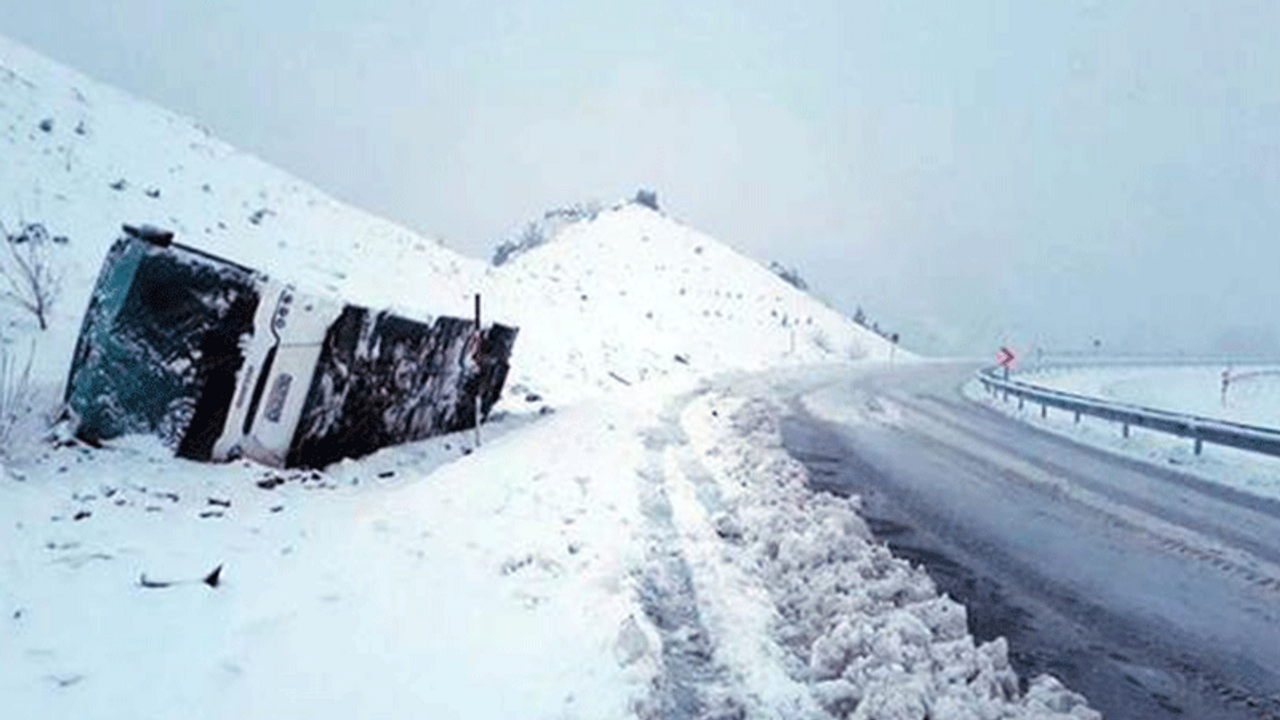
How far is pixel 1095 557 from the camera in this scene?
9.01m

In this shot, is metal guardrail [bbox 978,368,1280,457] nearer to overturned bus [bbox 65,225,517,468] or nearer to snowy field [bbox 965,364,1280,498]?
snowy field [bbox 965,364,1280,498]

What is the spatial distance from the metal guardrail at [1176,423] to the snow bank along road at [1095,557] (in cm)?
218

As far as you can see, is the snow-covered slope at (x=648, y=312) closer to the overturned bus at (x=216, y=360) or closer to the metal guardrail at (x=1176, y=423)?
the metal guardrail at (x=1176, y=423)

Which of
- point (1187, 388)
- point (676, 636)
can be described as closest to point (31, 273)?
point (676, 636)

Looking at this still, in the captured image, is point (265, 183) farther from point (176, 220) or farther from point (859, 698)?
point (859, 698)

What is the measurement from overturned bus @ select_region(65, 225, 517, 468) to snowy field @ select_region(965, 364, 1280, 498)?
12.9 meters

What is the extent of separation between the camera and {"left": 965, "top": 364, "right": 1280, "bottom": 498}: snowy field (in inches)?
741

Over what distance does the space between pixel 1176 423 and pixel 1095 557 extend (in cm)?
1394

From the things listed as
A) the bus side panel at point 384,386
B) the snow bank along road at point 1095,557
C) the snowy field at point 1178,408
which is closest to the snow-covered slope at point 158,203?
the bus side panel at point 384,386

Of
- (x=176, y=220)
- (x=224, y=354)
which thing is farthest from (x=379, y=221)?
(x=224, y=354)

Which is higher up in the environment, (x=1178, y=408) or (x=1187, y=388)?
(x=1187, y=388)

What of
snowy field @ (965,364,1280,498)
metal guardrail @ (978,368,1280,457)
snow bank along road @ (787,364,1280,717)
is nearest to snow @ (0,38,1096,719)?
snow bank along road @ (787,364,1280,717)

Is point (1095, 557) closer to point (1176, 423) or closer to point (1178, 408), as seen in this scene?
point (1176, 423)

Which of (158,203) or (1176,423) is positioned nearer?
(1176,423)
